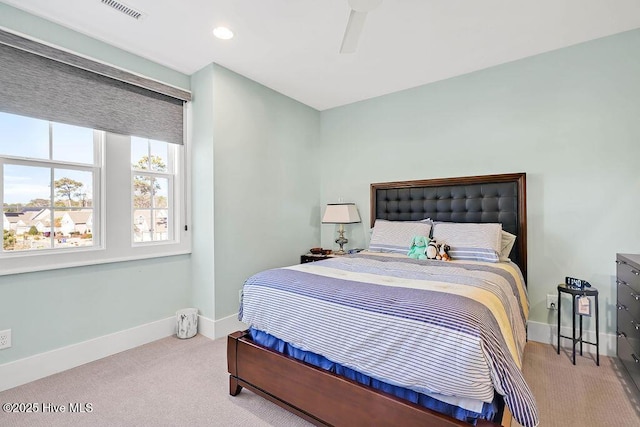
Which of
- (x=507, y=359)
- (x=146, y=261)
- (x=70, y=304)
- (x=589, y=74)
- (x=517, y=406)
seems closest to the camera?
(x=517, y=406)

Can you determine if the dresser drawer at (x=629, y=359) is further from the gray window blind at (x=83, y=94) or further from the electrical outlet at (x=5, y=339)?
the electrical outlet at (x=5, y=339)

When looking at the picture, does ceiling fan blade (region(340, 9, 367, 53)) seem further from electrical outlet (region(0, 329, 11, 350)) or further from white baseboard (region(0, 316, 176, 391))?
electrical outlet (region(0, 329, 11, 350))

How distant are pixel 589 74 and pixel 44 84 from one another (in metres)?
4.46

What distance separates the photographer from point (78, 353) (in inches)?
93.8

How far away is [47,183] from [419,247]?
3164mm

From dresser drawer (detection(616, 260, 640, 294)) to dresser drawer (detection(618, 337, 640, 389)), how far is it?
0.44 meters

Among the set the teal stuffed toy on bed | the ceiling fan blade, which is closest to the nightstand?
the teal stuffed toy on bed

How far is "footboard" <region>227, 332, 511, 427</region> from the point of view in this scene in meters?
1.31

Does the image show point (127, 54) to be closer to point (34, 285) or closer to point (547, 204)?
point (34, 285)

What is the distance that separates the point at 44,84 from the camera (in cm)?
223

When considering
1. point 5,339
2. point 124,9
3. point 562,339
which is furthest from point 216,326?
point 562,339

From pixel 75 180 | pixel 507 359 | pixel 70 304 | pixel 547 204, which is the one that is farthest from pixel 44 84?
pixel 547 204

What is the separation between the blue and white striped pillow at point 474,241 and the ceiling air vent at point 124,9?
3.13 meters

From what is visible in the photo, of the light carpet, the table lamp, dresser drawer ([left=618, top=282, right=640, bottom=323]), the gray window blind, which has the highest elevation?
the gray window blind
